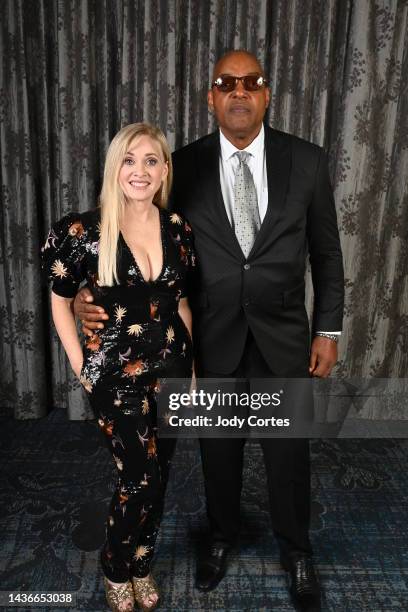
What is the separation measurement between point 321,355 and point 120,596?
3.38ft

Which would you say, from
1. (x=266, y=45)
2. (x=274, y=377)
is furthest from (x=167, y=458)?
(x=266, y=45)

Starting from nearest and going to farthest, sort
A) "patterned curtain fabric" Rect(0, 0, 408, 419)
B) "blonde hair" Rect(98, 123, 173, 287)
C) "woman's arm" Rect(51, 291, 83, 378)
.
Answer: "blonde hair" Rect(98, 123, 173, 287)
"woman's arm" Rect(51, 291, 83, 378)
"patterned curtain fabric" Rect(0, 0, 408, 419)

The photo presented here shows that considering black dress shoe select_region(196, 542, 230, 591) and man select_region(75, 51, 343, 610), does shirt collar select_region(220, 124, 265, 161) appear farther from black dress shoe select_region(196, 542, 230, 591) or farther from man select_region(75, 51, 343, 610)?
black dress shoe select_region(196, 542, 230, 591)

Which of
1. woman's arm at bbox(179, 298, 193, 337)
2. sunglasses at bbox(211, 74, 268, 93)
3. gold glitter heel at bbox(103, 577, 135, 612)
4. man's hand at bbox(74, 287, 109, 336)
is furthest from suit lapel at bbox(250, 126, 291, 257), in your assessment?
gold glitter heel at bbox(103, 577, 135, 612)

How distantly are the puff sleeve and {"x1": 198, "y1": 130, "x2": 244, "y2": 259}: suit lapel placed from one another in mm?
424

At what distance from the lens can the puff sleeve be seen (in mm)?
1618

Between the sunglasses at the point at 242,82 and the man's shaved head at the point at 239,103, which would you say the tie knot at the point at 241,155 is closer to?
the man's shaved head at the point at 239,103

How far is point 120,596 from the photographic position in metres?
1.78

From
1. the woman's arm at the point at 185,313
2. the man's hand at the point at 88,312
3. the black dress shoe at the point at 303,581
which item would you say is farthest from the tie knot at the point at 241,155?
→ the black dress shoe at the point at 303,581

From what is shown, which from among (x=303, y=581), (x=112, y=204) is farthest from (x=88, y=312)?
(x=303, y=581)

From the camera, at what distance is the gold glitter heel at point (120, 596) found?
1769 mm

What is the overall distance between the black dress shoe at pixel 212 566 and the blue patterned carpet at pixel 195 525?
1.2 inches

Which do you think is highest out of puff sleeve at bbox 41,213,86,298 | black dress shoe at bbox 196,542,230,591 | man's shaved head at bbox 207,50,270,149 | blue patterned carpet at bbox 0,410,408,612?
man's shaved head at bbox 207,50,270,149

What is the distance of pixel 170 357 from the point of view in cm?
169
